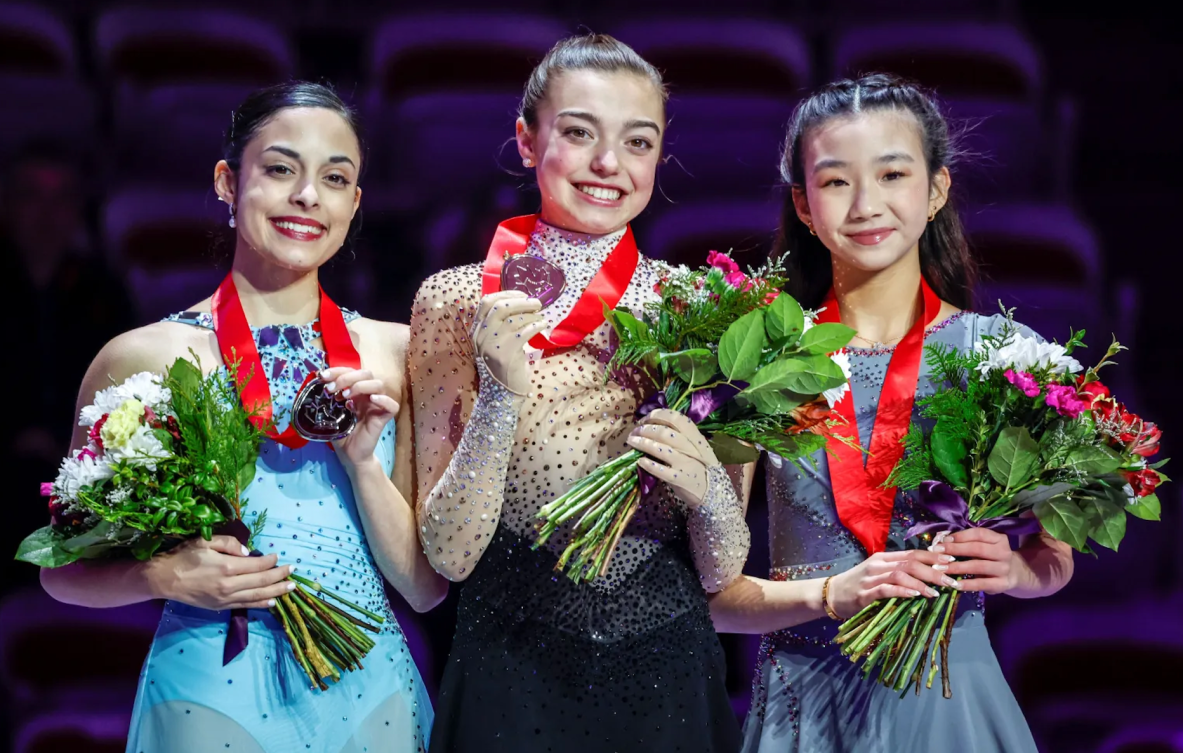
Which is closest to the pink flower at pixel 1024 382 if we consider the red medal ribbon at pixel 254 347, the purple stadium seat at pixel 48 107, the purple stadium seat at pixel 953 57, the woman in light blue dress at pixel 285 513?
the woman in light blue dress at pixel 285 513

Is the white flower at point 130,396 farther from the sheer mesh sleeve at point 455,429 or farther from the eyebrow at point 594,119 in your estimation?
the eyebrow at point 594,119

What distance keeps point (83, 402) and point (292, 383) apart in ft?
1.27

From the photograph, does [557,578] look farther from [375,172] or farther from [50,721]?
[375,172]

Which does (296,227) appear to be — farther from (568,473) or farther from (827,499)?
(827,499)

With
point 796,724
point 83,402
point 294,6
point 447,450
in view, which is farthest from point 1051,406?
point 294,6

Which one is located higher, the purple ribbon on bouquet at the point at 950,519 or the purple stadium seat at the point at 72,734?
the purple ribbon on bouquet at the point at 950,519

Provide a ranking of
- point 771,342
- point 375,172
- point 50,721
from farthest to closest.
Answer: point 375,172 → point 50,721 → point 771,342

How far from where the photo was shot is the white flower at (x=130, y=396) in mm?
2115

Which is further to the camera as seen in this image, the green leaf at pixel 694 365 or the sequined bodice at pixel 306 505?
the sequined bodice at pixel 306 505

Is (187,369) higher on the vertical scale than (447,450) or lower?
higher

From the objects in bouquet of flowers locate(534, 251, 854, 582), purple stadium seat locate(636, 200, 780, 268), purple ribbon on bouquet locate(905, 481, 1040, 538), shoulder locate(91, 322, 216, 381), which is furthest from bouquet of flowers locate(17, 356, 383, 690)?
purple stadium seat locate(636, 200, 780, 268)

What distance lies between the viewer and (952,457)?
88.4 inches

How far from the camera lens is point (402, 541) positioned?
231 centimetres

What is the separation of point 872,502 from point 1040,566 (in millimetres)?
336
